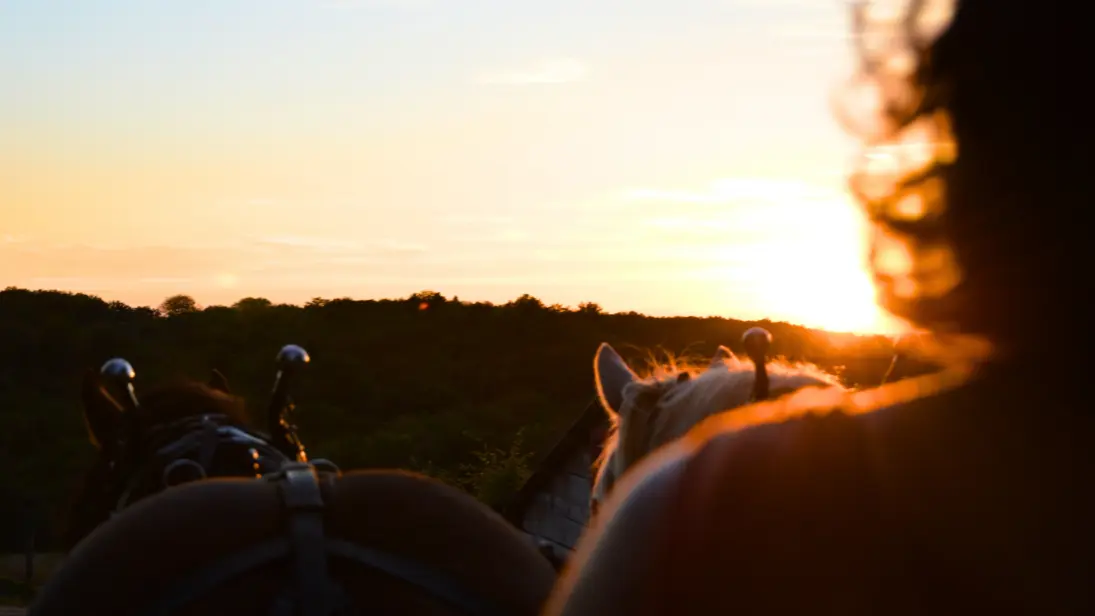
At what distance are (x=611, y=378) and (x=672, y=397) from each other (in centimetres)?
45

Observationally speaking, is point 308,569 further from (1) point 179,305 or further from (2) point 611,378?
(1) point 179,305

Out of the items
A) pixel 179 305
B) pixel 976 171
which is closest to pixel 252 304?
pixel 179 305

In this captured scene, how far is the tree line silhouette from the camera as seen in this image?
661 inches

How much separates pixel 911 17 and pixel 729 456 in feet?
1.52

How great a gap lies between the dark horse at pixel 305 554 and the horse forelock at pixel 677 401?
1.84 feet

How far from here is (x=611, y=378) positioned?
3.28 m

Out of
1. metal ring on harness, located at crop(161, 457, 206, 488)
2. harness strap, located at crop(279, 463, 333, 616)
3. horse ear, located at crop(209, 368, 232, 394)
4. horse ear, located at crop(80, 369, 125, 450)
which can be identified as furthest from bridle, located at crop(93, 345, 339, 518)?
horse ear, located at crop(209, 368, 232, 394)

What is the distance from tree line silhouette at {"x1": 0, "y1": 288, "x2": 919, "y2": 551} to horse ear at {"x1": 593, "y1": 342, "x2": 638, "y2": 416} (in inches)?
403

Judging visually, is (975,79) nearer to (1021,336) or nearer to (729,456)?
(1021,336)

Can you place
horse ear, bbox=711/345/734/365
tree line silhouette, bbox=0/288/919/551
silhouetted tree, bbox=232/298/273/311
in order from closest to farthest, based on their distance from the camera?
horse ear, bbox=711/345/734/365, tree line silhouette, bbox=0/288/919/551, silhouetted tree, bbox=232/298/273/311

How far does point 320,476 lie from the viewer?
2355mm

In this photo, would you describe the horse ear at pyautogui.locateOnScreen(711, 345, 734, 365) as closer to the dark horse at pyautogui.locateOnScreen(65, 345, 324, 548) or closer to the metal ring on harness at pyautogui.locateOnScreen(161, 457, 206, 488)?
the dark horse at pyautogui.locateOnScreen(65, 345, 324, 548)

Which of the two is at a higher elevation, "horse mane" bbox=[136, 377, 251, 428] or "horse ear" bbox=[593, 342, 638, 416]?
"horse ear" bbox=[593, 342, 638, 416]

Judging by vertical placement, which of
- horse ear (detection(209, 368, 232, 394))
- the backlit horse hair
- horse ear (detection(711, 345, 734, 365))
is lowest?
horse ear (detection(209, 368, 232, 394))
